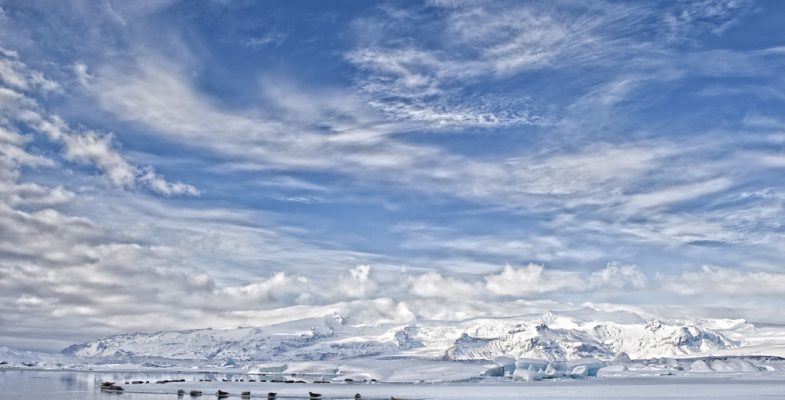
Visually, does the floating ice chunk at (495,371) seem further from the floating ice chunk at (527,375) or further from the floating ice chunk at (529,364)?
the floating ice chunk at (527,375)

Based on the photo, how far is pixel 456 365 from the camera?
190 meters

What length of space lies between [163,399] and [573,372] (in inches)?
4526

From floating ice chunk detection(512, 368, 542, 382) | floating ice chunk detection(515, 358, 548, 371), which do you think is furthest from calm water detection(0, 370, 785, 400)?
floating ice chunk detection(515, 358, 548, 371)

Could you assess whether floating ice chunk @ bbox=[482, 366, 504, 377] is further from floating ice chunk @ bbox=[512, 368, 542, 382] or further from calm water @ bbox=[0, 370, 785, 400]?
calm water @ bbox=[0, 370, 785, 400]

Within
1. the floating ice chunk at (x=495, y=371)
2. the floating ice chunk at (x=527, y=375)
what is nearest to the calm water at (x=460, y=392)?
the floating ice chunk at (x=527, y=375)

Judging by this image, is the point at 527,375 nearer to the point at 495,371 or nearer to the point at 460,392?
the point at 495,371

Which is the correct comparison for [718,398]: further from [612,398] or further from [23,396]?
[23,396]

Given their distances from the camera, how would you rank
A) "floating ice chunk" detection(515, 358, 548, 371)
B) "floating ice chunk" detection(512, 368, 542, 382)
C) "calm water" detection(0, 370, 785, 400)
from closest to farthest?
"calm water" detection(0, 370, 785, 400), "floating ice chunk" detection(512, 368, 542, 382), "floating ice chunk" detection(515, 358, 548, 371)

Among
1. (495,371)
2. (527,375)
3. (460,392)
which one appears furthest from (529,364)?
(460,392)

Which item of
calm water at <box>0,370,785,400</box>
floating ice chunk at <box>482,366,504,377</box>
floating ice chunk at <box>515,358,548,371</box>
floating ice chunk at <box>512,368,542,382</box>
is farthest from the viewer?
floating ice chunk at <box>515,358,548,371</box>

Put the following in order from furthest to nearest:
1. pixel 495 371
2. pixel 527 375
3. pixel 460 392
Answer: pixel 495 371 → pixel 527 375 → pixel 460 392

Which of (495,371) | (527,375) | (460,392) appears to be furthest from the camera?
(495,371)

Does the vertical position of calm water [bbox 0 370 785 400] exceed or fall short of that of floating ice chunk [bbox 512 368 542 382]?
it exceeds it

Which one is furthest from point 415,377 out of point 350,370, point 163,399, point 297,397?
point 163,399
